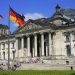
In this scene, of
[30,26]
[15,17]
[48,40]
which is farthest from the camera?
[30,26]

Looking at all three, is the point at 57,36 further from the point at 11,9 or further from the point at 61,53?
the point at 11,9

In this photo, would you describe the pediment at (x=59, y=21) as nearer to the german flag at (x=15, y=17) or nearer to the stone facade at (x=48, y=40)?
the stone facade at (x=48, y=40)

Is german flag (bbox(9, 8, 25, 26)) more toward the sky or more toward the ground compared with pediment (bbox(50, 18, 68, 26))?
more toward the ground

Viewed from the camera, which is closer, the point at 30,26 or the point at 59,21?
the point at 59,21

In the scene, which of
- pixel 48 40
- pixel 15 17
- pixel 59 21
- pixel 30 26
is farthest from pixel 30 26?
pixel 15 17

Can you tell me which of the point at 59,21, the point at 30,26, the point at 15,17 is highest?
the point at 59,21

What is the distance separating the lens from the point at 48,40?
3425 inches

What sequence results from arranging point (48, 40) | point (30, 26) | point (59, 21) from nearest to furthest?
1. point (59, 21)
2. point (48, 40)
3. point (30, 26)

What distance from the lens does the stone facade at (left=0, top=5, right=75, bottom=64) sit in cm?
8250

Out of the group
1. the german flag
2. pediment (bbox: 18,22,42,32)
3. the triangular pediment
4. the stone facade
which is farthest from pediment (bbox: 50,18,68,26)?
the german flag

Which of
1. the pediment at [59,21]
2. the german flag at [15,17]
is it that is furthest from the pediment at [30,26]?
the german flag at [15,17]

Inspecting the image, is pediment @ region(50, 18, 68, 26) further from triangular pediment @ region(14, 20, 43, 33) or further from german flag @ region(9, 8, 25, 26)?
german flag @ region(9, 8, 25, 26)

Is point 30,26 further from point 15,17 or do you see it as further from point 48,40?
point 15,17

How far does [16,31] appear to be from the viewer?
97375 millimetres
